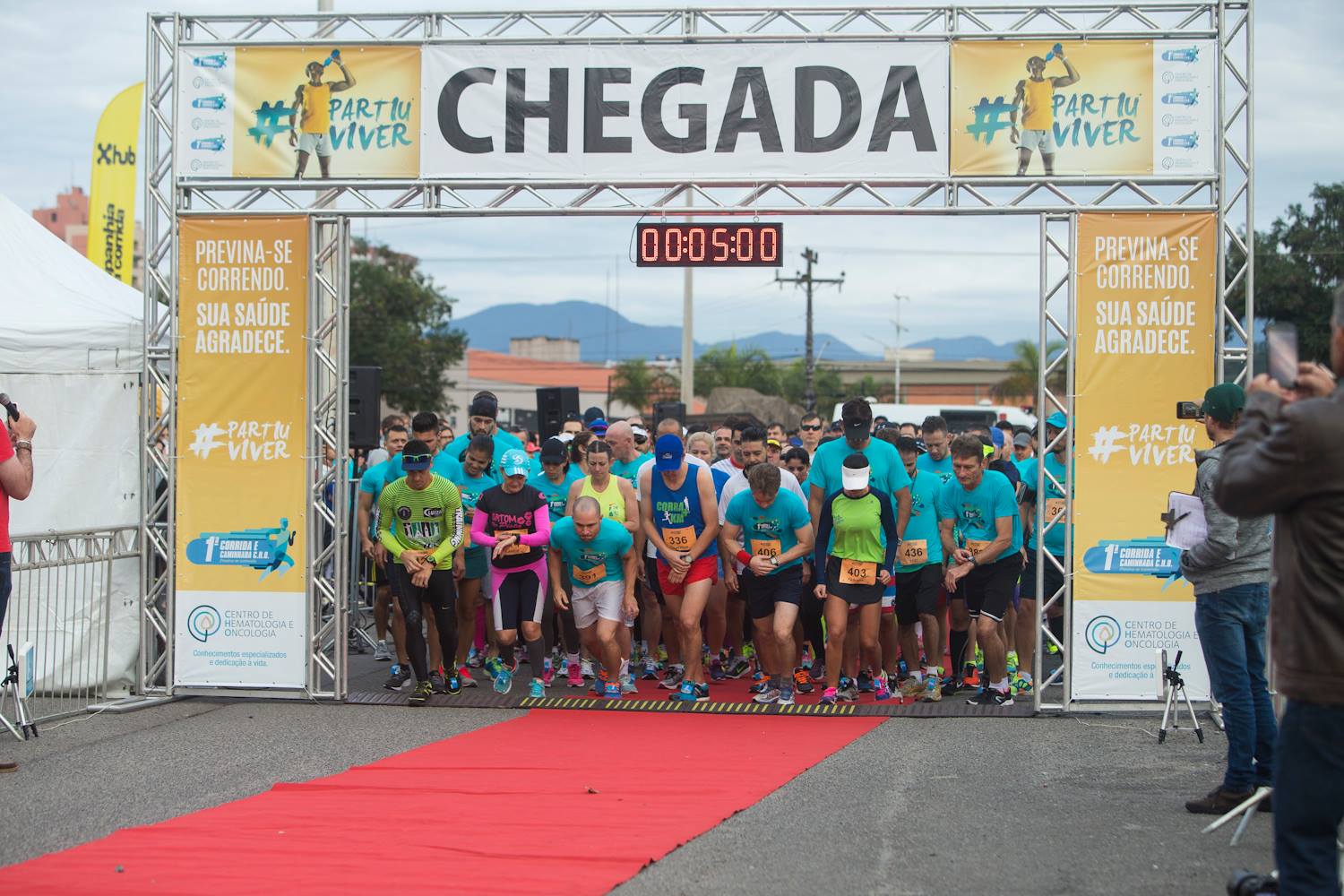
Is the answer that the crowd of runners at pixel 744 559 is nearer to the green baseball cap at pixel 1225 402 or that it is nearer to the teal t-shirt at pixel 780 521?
the teal t-shirt at pixel 780 521

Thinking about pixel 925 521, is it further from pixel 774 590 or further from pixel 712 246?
pixel 712 246

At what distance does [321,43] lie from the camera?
421 inches

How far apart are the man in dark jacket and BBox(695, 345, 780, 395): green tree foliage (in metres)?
72.5

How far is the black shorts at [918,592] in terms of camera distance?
35.3 ft

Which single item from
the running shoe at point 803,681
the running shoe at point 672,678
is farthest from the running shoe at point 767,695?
the running shoe at point 672,678

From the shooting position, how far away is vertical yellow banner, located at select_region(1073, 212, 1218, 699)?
10.1 m

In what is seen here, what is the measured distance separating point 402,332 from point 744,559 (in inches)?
1980

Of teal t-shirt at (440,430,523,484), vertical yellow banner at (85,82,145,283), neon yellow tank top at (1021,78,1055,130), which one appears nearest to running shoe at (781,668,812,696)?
teal t-shirt at (440,430,523,484)

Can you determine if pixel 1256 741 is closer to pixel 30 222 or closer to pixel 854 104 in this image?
pixel 854 104

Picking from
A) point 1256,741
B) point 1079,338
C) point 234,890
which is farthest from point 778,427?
point 234,890

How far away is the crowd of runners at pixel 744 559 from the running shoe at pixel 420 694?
0.02m

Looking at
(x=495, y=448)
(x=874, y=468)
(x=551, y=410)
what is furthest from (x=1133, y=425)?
(x=551, y=410)

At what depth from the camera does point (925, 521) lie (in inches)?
424

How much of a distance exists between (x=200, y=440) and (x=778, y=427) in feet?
18.0
